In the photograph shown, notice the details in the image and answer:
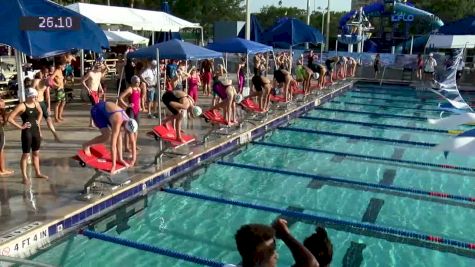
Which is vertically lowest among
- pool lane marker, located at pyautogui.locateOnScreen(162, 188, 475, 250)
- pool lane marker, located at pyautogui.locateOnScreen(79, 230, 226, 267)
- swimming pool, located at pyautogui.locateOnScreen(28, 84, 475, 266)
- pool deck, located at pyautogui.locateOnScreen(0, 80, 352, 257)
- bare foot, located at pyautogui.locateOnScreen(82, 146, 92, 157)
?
swimming pool, located at pyautogui.locateOnScreen(28, 84, 475, 266)

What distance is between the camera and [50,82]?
9.70m

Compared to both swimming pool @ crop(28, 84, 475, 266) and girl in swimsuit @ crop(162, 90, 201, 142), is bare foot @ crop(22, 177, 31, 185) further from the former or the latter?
girl in swimsuit @ crop(162, 90, 201, 142)

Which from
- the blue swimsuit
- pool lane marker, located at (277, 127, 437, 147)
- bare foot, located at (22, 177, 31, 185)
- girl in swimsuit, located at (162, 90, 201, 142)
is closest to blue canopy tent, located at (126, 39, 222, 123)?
girl in swimsuit, located at (162, 90, 201, 142)

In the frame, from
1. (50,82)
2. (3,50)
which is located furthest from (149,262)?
(3,50)

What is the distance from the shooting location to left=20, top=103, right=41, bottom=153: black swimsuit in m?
5.95

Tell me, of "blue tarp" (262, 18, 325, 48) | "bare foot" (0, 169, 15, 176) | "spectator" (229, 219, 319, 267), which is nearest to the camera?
"spectator" (229, 219, 319, 267)

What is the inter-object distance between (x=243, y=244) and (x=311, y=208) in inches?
189

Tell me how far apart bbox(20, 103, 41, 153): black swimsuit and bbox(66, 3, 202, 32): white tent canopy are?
658 cm

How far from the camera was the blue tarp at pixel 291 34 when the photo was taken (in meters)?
14.8

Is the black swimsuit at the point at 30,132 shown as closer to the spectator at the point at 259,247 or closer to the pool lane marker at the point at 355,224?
the pool lane marker at the point at 355,224

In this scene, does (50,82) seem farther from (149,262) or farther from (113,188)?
(149,262)

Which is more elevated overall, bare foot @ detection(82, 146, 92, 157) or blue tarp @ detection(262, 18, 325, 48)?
blue tarp @ detection(262, 18, 325, 48)

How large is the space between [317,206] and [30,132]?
399cm

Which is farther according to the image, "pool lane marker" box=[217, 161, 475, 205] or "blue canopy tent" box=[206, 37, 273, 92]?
"blue canopy tent" box=[206, 37, 273, 92]
